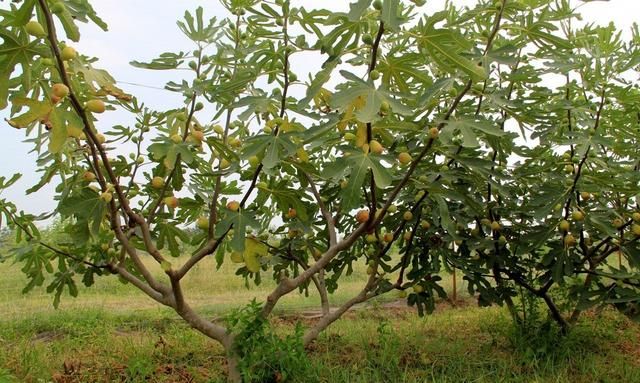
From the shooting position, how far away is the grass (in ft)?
10.2

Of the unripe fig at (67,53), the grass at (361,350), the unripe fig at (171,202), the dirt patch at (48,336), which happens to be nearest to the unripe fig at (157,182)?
the unripe fig at (171,202)

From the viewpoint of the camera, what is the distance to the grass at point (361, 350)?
123 inches

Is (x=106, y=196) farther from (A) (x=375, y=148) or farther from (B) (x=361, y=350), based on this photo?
(B) (x=361, y=350)

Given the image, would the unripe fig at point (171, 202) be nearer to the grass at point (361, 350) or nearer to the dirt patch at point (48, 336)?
the grass at point (361, 350)

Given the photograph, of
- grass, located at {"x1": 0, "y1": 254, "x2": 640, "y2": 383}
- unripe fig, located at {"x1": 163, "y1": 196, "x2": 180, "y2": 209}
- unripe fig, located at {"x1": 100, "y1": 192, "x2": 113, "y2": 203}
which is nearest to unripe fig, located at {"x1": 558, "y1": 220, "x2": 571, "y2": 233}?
grass, located at {"x1": 0, "y1": 254, "x2": 640, "y2": 383}

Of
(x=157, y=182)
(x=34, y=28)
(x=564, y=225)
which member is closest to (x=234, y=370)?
(x=157, y=182)

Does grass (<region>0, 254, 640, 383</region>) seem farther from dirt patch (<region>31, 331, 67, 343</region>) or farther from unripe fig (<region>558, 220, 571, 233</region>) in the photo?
unripe fig (<region>558, 220, 571, 233</region>)

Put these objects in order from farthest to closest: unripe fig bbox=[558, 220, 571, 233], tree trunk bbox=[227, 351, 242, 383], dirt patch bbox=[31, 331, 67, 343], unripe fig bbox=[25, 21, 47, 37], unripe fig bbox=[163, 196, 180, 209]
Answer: dirt patch bbox=[31, 331, 67, 343] → unripe fig bbox=[558, 220, 571, 233] → tree trunk bbox=[227, 351, 242, 383] → unripe fig bbox=[163, 196, 180, 209] → unripe fig bbox=[25, 21, 47, 37]

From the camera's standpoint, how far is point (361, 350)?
144 inches

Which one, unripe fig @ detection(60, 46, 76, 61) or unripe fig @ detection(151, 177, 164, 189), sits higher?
unripe fig @ detection(60, 46, 76, 61)

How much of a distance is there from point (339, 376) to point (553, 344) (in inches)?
58.4

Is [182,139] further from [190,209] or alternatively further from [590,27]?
[590,27]

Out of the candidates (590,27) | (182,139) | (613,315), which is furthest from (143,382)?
(613,315)

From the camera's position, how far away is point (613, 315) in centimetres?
479
